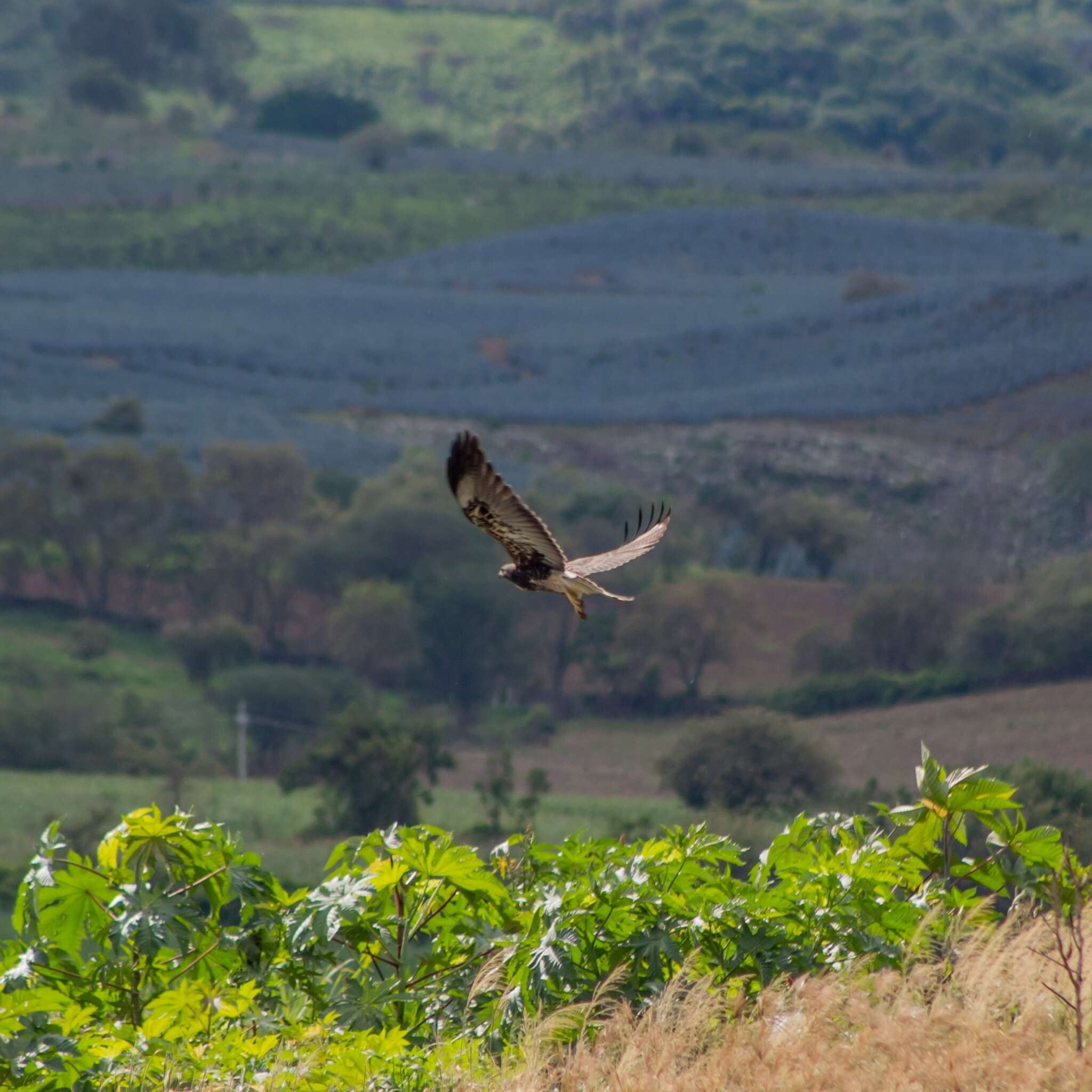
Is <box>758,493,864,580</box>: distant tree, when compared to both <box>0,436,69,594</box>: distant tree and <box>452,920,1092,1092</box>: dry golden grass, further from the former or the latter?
<box>452,920,1092,1092</box>: dry golden grass

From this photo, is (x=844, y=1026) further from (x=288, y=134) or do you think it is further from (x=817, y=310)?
(x=288, y=134)

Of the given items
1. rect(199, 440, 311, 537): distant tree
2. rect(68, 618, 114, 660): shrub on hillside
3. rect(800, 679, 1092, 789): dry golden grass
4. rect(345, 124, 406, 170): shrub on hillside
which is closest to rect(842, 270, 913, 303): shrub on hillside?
rect(345, 124, 406, 170): shrub on hillside

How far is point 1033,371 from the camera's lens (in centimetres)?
8519

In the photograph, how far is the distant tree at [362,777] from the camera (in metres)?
45.1

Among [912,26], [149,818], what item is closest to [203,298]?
[912,26]

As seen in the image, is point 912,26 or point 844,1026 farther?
point 912,26

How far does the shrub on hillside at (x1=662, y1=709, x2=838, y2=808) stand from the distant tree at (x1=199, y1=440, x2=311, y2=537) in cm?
2814

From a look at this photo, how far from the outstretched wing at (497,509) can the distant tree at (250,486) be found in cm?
6882

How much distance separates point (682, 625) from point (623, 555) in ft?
198

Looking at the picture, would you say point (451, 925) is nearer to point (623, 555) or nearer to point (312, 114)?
point (623, 555)

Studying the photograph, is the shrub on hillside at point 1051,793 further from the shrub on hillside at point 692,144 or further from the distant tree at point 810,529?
the shrub on hillside at point 692,144

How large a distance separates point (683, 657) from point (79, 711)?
23.3m

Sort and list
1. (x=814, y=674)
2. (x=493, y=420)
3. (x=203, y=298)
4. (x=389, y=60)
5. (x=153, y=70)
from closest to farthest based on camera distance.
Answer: (x=814, y=674) → (x=493, y=420) → (x=203, y=298) → (x=153, y=70) → (x=389, y=60)

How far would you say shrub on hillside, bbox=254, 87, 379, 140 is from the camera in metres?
116
